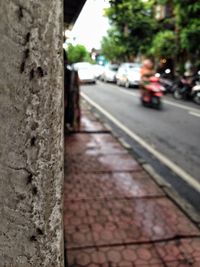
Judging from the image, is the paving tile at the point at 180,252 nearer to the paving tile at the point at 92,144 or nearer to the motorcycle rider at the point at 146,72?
the paving tile at the point at 92,144

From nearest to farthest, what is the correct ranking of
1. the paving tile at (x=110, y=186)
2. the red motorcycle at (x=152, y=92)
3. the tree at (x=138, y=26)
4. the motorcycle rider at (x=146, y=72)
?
the paving tile at (x=110, y=186) < the motorcycle rider at (x=146, y=72) < the red motorcycle at (x=152, y=92) < the tree at (x=138, y=26)

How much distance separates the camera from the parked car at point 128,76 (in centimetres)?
2450

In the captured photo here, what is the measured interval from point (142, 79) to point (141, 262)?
11058 millimetres

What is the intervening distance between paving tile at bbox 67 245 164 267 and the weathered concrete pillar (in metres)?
1.88

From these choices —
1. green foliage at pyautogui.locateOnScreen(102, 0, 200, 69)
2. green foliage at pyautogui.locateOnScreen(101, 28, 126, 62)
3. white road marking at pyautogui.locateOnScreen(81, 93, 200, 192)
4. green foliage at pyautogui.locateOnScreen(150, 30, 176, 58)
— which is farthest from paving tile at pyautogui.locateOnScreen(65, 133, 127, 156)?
green foliage at pyautogui.locateOnScreen(101, 28, 126, 62)

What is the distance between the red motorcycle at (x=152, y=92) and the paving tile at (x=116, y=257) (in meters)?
10.6

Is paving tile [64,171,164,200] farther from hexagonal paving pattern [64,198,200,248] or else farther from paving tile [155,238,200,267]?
paving tile [155,238,200,267]

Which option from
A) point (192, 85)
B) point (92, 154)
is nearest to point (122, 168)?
point (92, 154)

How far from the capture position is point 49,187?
1.53 meters

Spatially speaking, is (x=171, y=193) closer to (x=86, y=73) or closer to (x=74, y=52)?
(x=74, y=52)

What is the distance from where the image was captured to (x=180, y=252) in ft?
11.9

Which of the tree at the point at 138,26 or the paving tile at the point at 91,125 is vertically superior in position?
the tree at the point at 138,26

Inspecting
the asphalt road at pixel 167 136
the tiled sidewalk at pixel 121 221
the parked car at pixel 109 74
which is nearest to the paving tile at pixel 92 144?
the asphalt road at pixel 167 136

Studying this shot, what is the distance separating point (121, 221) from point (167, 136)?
17.3ft
